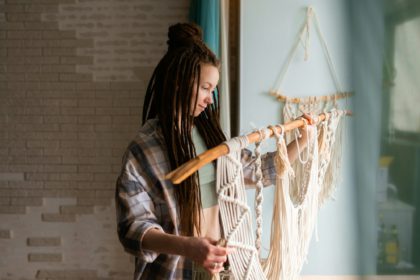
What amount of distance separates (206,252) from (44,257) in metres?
1.87

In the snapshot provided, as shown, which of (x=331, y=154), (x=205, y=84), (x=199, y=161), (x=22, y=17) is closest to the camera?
(x=199, y=161)

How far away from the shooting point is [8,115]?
2.28 m

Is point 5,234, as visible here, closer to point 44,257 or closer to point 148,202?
point 44,257

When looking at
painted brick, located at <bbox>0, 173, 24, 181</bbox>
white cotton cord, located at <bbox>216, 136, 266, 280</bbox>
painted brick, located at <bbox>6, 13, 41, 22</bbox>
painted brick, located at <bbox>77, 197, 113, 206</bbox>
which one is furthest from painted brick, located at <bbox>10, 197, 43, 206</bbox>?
white cotton cord, located at <bbox>216, 136, 266, 280</bbox>

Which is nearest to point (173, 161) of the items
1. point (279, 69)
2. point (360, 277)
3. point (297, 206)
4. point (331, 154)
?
point (297, 206)

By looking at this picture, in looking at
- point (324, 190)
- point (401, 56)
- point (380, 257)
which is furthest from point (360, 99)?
point (324, 190)

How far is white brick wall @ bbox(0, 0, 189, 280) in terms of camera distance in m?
2.21

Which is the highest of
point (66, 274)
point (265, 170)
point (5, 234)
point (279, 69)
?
point (279, 69)

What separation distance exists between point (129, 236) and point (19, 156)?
163cm

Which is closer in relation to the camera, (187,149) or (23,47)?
(187,149)

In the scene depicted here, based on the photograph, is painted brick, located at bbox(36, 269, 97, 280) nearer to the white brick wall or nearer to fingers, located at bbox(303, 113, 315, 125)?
the white brick wall

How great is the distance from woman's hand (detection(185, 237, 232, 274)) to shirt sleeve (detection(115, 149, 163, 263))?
0.13 meters

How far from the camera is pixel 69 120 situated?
7.47 ft

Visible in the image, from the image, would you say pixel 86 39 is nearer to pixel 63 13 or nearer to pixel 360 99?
pixel 63 13
